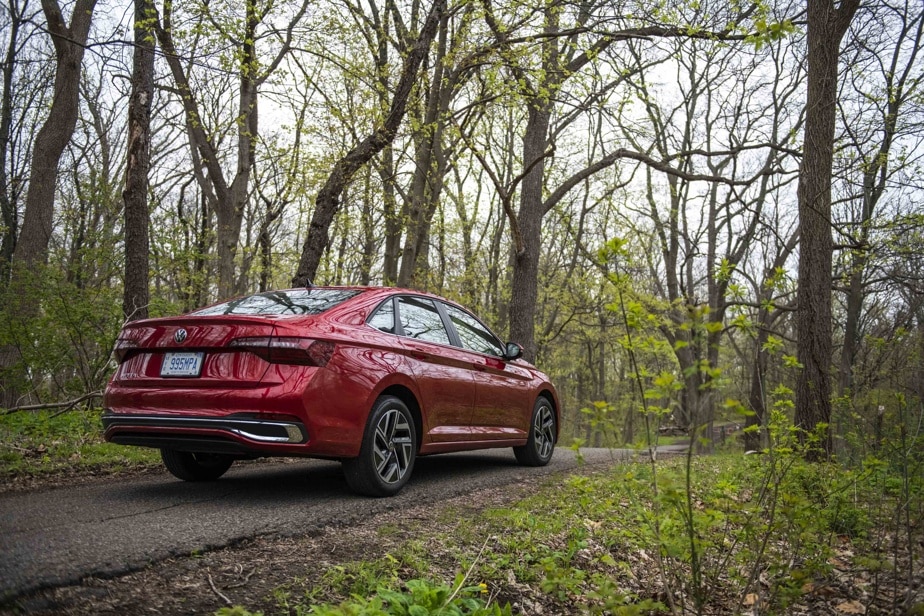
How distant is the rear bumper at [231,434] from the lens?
4281 mm

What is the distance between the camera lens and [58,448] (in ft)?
21.9

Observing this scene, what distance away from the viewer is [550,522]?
4.45 metres

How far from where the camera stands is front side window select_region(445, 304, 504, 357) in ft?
21.2

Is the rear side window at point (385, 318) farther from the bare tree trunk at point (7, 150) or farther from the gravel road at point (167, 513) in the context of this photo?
the bare tree trunk at point (7, 150)

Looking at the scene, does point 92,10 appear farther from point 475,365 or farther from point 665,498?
point 665,498

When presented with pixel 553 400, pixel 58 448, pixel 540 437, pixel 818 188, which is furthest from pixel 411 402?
pixel 818 188

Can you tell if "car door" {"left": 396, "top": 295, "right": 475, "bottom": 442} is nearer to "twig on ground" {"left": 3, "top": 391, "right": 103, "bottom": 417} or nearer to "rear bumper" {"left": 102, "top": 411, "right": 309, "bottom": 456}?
"rear bumper" {"left": 102, "top": 411, "right": 309, "bottom": 456}

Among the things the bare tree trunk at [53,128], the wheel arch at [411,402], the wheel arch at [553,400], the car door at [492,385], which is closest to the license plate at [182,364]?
the wheel arch at [411,402]

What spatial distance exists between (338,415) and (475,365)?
6.60 feet

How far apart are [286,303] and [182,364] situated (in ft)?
2.88

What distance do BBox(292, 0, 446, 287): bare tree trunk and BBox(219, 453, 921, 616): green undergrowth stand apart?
5.24 m

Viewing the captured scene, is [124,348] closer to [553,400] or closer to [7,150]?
[553,400]

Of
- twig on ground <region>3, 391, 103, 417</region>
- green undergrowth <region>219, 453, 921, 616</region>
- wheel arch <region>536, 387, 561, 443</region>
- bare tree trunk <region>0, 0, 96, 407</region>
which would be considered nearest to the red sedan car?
green undergrowth <region>219, 453, 921, 616</region>

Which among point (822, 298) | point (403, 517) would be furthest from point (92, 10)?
point (822, 298)
